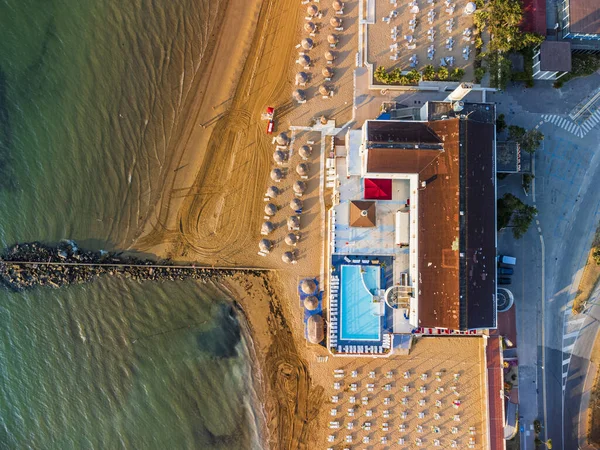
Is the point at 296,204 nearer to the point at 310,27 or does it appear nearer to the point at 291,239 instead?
the point at 291,239

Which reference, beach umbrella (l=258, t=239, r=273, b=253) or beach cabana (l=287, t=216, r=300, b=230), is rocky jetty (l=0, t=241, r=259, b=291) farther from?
beach cabana (l=287, t=216, r=300, b=230)

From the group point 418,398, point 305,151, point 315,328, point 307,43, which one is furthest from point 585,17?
point 418,398

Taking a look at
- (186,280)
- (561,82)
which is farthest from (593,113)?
(186,280)

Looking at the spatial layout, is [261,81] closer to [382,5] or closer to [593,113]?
[382,5]

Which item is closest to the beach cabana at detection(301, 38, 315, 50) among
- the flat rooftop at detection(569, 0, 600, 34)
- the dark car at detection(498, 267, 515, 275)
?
the flat rooftop at detection(569, 0, 600, 34)

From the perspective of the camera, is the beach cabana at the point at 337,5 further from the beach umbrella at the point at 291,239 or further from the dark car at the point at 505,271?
the dark car at the point at 505,271

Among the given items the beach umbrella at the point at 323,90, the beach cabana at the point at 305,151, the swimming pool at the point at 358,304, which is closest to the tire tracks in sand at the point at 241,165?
the beach cabana at the point at 305,151
